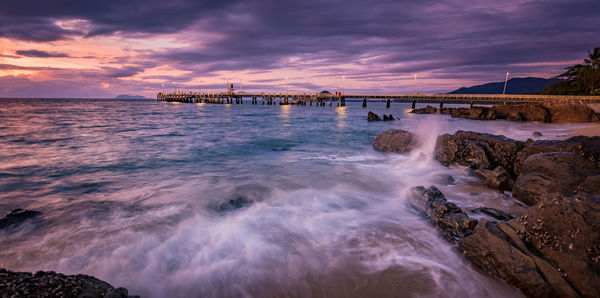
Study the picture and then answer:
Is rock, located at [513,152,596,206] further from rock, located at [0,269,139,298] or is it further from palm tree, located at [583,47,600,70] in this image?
palm tree, located at [583,47,600,70]

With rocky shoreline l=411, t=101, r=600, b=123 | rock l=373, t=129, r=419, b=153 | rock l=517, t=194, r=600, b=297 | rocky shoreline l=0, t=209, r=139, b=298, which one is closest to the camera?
rocky shoreline l=0, t=209, r=139, b=298

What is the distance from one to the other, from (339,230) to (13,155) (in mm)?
13186

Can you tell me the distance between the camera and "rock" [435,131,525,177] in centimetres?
732

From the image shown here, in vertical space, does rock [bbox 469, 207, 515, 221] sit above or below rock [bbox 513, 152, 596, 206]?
below

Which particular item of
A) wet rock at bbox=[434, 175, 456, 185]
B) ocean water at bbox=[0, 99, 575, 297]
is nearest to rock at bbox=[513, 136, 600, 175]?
ocean water at bbox=[0, 99, 575, 297]

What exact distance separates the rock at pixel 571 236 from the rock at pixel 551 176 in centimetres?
187

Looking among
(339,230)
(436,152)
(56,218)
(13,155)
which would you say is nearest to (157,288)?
(339,230)

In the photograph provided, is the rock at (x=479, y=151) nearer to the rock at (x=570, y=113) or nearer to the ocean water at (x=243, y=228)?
the ocean water at (x=243, y=228)

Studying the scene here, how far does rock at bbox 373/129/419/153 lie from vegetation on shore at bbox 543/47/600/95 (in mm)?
60146

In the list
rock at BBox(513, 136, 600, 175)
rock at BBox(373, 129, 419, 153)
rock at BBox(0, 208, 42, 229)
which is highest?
rock at BBox(513, 136, 600, 175)

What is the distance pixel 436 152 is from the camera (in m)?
8.76

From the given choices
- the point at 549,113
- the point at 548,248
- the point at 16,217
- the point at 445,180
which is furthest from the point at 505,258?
the point at 549,113

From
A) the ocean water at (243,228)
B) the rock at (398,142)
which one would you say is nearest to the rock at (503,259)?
→ the ocean water at (243,228)

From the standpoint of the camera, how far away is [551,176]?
4.77 meters
